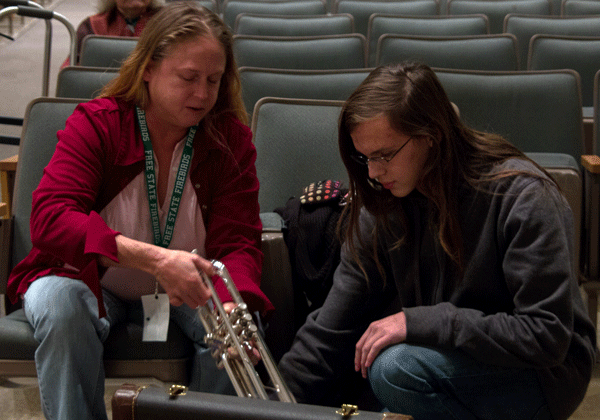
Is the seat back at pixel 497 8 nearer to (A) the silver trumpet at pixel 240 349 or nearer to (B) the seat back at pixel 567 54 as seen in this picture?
(B) the seat back at pixel 567 54

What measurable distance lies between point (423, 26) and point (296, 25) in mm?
651

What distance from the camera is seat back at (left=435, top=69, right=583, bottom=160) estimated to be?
2.14m

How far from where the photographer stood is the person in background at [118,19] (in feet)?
10.2

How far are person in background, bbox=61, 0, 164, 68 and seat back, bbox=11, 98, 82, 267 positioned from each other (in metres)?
1.35

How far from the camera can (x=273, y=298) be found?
1572 millimetres

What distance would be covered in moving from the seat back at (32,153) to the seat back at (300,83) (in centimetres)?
65

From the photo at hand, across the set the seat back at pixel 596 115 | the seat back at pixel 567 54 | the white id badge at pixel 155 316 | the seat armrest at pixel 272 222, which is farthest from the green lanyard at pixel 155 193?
the seat back at pixel 567 54

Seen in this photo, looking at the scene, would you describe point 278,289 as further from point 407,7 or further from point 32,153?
point 407,7

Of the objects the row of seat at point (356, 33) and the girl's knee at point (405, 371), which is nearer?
the girl's knee at point (405, 371)

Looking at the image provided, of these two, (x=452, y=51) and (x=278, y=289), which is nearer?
(x=278, y=289)

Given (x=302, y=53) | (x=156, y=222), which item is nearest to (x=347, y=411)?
(x=156, y=222)

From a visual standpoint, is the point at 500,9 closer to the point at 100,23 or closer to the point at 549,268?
the point at 100,23

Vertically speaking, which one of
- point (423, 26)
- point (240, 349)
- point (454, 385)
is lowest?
point (454, 385)

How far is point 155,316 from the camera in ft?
4.71
